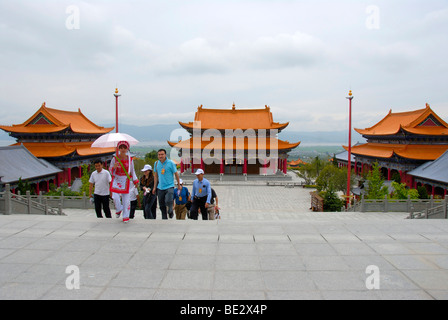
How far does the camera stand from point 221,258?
5.43 m

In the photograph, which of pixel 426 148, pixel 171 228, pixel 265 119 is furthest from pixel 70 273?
pixel 265 119

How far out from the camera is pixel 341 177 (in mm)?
27391

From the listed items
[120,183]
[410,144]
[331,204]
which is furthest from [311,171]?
[120,183]

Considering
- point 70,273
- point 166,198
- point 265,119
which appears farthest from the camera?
point 265,119

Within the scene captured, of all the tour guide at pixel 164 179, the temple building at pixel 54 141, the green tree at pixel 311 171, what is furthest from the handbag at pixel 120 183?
the green tree at pixel 311 171

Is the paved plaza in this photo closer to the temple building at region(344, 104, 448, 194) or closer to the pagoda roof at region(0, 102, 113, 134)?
the temple building at region(344, 104, 448, 194)

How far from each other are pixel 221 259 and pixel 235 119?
3601cm

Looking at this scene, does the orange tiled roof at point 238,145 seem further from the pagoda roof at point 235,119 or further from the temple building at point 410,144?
the temple building at point 410,144

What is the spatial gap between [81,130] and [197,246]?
3617 cm

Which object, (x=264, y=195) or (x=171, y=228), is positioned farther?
(x=264, y=195)

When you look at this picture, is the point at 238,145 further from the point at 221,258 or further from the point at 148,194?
the point at 221,258

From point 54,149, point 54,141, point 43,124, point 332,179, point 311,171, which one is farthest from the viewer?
point 43,124

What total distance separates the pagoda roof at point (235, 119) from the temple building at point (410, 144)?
36.5 ft
